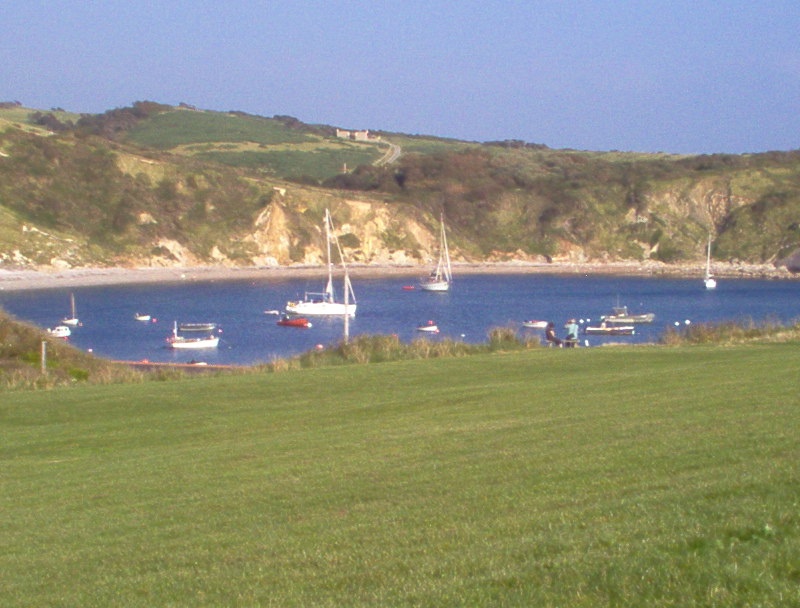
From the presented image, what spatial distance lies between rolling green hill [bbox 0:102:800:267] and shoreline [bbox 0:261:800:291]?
5.16 feet

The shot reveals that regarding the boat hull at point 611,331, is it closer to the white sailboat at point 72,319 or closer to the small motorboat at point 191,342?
the small motorboat at point 191,342

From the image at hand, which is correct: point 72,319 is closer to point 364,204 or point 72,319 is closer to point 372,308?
point 372,308

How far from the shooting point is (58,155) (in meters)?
106

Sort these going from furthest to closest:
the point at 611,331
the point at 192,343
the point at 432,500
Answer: the point at 611,331 < the point at 192,343 < the point at 432,500

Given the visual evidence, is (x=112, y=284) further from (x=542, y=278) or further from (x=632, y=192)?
(x=632, y=192)

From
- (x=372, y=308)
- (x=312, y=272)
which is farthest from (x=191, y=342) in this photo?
(x=312, y=272)

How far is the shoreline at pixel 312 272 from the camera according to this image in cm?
8934

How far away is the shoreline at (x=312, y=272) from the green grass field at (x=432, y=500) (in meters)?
75.5

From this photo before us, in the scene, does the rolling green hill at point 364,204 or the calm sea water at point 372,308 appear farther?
the rolling green hill at point 364,204

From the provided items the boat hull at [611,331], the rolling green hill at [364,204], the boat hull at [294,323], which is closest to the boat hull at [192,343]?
the boat hull at [294,323]

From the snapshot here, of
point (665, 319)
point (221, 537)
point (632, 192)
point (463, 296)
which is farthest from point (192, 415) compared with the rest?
point (632, 192)

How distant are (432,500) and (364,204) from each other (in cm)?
10749

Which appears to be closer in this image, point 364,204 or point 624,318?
point 624,318

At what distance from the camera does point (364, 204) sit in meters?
115
